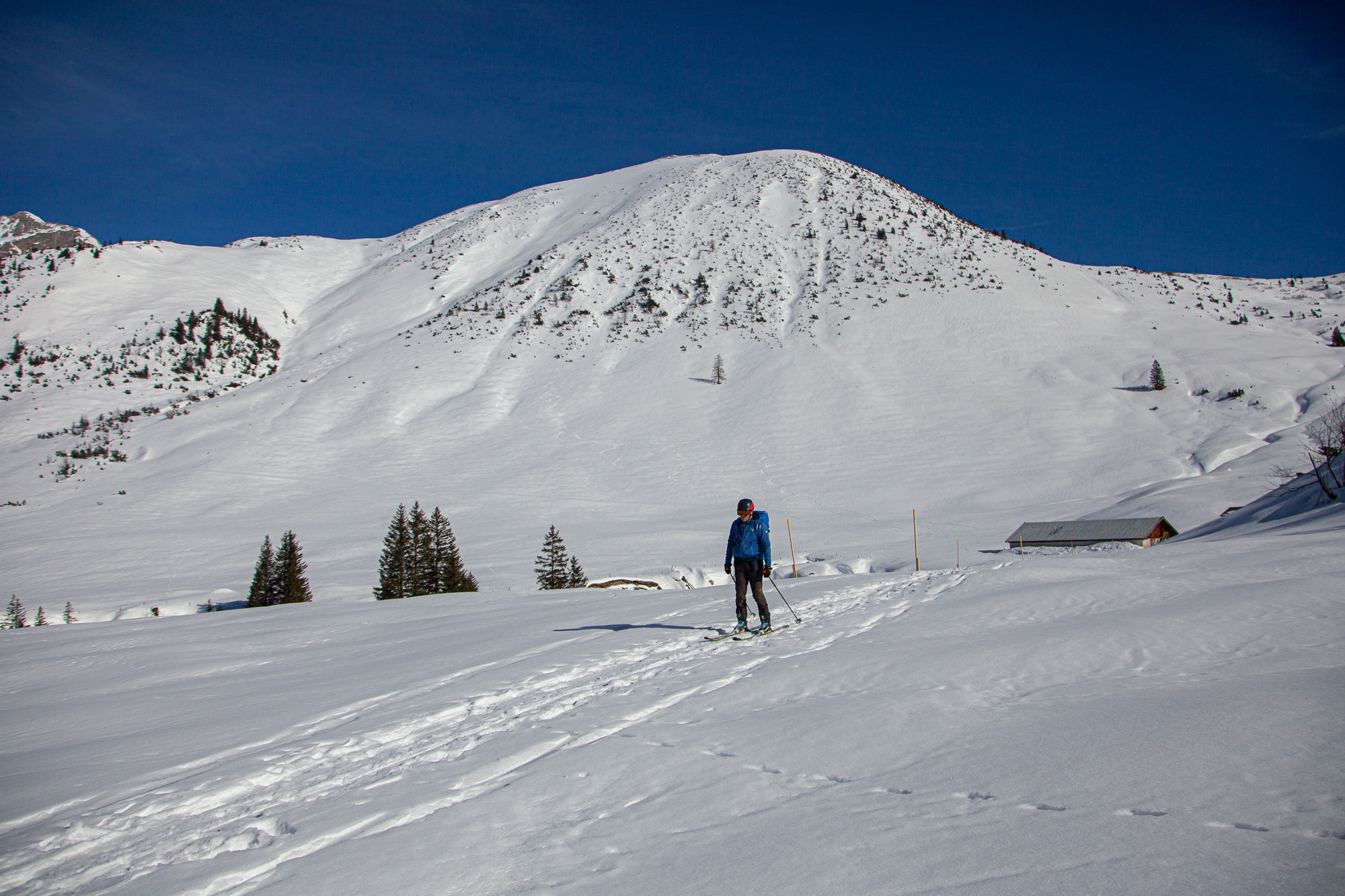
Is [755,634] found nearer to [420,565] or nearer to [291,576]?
[420,565]

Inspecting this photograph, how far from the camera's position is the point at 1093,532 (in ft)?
107

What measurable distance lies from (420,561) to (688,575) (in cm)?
1473

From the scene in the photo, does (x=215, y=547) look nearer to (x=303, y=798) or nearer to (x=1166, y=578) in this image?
(x=303, y=798)

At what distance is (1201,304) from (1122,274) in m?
13.3

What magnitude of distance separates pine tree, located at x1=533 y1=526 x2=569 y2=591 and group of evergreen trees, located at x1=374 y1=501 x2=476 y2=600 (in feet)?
11.6

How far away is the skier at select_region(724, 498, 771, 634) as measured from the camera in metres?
10.1

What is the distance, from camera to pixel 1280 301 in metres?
88.8

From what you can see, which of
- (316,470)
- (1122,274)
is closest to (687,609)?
(316,470)

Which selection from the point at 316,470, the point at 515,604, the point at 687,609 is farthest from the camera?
the point at 316,470

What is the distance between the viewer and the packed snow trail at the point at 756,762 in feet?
10.3

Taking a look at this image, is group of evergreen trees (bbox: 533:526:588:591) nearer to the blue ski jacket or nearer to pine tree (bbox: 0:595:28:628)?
the blue ski jacket

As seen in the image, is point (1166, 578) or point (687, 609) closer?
point (1166, 578)

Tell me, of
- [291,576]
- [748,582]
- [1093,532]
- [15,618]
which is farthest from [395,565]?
[1093,532]

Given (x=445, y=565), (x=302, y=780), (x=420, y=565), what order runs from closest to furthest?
(x=302, y=780)
(x=445, y=565)
(x=420, y=565)
